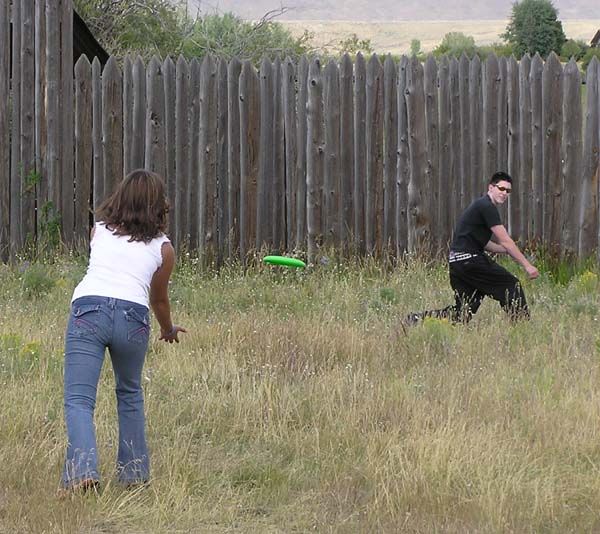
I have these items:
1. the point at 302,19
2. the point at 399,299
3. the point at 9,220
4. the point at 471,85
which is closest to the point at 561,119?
the point at 471,85

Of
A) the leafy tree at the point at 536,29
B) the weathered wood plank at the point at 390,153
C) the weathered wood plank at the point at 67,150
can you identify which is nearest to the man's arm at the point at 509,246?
the weathered wood plank at the point at 390,153

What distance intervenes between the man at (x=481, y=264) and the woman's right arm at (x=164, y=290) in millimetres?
3375

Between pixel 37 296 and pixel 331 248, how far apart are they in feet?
8.73

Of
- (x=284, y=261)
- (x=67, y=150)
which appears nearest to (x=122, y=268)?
(x=284, y=261)

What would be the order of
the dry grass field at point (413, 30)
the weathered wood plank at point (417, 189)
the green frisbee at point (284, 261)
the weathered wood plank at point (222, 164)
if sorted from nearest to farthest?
the green frisbee at point (284, 261) → the weathered wood plank at point (417, 189) → the weathered wood plank at point (222, 164) → the dry grass field at point (413, 30)

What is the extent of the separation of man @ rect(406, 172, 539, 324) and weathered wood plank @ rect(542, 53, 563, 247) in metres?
2.06

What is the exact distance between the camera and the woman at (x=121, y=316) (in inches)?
204

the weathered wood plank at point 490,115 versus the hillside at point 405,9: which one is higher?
the hillside at point 405,9

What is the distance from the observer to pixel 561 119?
35.9ft

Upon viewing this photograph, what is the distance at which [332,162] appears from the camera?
11008 mm

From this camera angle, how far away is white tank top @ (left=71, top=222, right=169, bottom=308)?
5266 mm

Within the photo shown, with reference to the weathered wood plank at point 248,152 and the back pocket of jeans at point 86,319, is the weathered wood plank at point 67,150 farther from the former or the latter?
the back pocket of jeans at point 86,319

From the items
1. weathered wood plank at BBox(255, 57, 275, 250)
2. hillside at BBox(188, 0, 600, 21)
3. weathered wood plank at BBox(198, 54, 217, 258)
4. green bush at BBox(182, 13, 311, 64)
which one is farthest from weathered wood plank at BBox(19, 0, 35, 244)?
hillside at BBox(188, 0, 600, 21)

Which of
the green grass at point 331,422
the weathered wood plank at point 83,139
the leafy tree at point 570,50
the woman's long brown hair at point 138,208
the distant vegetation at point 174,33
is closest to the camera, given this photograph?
the green grass at point 331,422
